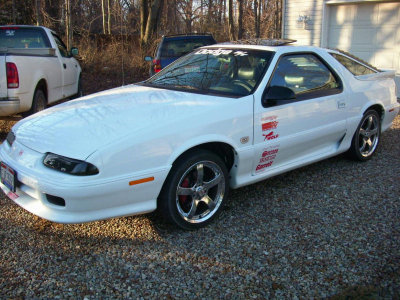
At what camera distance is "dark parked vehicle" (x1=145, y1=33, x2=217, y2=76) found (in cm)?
965

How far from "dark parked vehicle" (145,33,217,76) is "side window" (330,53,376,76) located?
17.1 ft

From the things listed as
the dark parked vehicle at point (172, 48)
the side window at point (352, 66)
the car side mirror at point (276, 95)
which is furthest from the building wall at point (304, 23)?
the car side mirror at point (276, 95)

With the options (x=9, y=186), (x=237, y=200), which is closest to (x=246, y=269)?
(x=237, y=200)

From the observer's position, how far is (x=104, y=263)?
299 centimetres

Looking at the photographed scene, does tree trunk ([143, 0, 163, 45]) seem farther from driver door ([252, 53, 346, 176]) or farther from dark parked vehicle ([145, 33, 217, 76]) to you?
driver door ([252, 53, 346, 176])

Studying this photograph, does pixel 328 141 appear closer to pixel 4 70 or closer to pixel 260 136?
pixel 260 136

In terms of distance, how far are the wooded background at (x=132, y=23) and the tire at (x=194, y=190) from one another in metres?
9.83

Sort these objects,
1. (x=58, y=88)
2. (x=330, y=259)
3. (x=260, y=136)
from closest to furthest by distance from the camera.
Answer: (x=330, y=259)
(x=260, y=136)
(x=58, y=88)

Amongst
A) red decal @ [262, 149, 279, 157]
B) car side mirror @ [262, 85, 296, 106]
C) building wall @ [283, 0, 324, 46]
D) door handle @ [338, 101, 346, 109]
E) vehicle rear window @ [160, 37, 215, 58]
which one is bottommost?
red decal @ [262, 149, 279, 157]

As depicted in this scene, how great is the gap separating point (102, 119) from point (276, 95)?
1579 mm

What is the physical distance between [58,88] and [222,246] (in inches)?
217

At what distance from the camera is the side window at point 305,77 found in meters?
4.14

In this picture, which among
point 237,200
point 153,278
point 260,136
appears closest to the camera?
point 153,278

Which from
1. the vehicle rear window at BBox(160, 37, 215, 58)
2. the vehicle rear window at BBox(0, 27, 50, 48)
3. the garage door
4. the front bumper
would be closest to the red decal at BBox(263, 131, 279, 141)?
the front bumper
